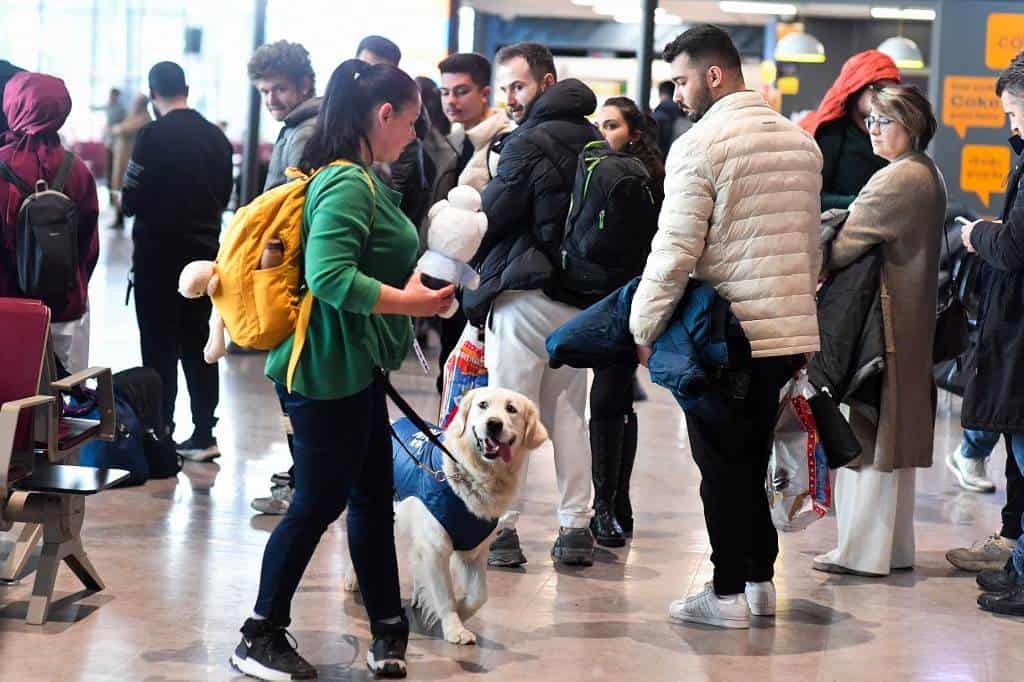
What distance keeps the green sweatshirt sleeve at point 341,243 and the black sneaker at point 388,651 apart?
0.91 metres

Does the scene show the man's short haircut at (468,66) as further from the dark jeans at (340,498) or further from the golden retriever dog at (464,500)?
the dark jeans at (340,498)

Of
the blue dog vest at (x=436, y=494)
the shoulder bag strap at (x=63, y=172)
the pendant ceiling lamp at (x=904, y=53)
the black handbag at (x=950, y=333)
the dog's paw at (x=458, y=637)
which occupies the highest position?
the pendant ceiling lamp at (x=904, y=53)

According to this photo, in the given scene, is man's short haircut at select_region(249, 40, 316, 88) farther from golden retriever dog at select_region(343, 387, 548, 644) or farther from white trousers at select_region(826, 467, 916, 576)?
white trousers at select_region(826, 467, 916, 576)

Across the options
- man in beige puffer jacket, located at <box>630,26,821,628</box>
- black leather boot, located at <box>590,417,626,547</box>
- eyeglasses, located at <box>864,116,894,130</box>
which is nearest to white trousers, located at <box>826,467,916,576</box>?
black leather boot, located at <box>590,417,626,547</box>

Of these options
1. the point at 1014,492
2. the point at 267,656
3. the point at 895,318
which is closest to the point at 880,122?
the point at 895,318

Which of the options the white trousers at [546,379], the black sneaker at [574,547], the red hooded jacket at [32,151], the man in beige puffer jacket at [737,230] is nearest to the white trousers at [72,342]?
the red hooded jacket at [32,151]

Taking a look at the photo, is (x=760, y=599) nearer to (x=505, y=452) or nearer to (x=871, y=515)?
(x=871, y=515)

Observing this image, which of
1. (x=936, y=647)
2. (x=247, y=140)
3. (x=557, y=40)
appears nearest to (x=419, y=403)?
(x=247, y=140)

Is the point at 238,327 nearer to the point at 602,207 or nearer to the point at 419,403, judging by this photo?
the point at 602,207

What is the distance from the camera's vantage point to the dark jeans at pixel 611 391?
509 cm

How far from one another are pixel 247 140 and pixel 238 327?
22.0 ft

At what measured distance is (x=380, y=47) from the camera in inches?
214

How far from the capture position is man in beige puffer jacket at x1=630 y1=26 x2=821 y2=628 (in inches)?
155

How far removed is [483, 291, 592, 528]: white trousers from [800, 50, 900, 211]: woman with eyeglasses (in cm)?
125
